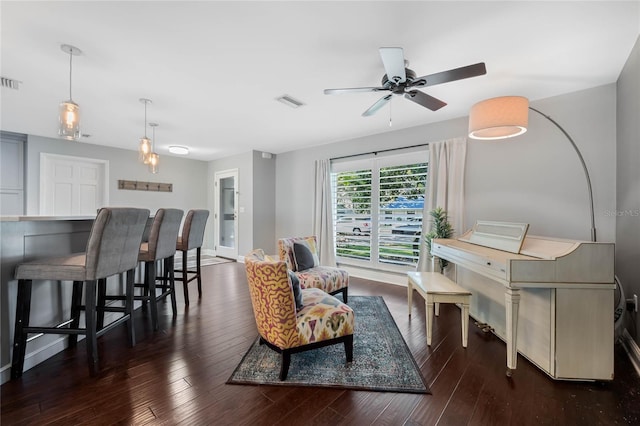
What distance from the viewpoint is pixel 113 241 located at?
188 cm

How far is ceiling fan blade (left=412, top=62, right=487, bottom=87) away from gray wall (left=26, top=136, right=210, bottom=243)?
17.6 ft

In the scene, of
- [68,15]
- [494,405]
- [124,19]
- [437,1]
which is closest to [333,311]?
[494,405]

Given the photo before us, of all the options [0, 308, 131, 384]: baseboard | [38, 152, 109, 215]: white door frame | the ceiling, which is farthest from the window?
[38, 152, 109, 215]: white door frame

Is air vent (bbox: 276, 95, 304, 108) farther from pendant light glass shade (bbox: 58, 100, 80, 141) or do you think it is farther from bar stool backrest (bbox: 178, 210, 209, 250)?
pendant light glass shade (bbox: 58, 100, 80, 141)

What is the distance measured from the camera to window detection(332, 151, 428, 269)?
4.04m

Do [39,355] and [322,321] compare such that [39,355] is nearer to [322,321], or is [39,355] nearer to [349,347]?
[322,321]

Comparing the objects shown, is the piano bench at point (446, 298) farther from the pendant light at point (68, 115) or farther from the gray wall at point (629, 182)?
the pendant light at point (68, 115)

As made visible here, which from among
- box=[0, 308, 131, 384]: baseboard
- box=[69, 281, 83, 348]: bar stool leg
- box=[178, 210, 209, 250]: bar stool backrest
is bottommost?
box=[0, 308, 131, 384]: baseboard

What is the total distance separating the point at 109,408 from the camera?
1526mm

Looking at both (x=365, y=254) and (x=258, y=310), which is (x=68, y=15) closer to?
(x=258, y=310)

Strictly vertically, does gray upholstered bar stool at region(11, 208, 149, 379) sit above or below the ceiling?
below

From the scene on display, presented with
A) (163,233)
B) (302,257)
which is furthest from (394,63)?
(163,233)

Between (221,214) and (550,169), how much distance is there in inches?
250

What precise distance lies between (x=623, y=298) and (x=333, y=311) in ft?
8.42
